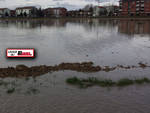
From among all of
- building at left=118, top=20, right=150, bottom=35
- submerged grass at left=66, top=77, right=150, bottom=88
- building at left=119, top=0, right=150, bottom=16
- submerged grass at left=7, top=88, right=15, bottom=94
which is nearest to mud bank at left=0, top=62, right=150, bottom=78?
submerged grass at left=66, top=77, right=150, bottom=88

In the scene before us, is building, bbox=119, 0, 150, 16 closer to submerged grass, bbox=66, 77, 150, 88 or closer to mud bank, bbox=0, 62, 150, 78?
mud bank, bbox=0, 62, 150, 78

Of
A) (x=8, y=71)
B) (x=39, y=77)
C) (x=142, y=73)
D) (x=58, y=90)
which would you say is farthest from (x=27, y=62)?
(x=142, y=73)

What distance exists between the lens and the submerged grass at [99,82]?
12259 mm

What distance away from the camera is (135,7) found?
15762cm

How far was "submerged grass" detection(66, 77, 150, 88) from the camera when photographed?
12259 millimetres

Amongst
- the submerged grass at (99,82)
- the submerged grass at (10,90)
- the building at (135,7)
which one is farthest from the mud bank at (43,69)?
the building at (135,7)

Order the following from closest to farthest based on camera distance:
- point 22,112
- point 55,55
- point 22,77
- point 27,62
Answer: point 22,112
point 22,77
point 27,62
point 55,55

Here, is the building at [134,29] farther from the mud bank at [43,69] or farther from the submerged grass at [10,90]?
the submerged grass at [10,90]

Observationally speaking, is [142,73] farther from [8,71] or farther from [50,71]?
[8,71]

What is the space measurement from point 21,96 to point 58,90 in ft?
7.38

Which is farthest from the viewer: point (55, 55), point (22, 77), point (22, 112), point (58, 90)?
point (55, 55)

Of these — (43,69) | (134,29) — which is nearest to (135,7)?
(134,29)

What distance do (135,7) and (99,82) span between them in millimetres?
159949

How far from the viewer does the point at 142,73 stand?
14672 millimetres
